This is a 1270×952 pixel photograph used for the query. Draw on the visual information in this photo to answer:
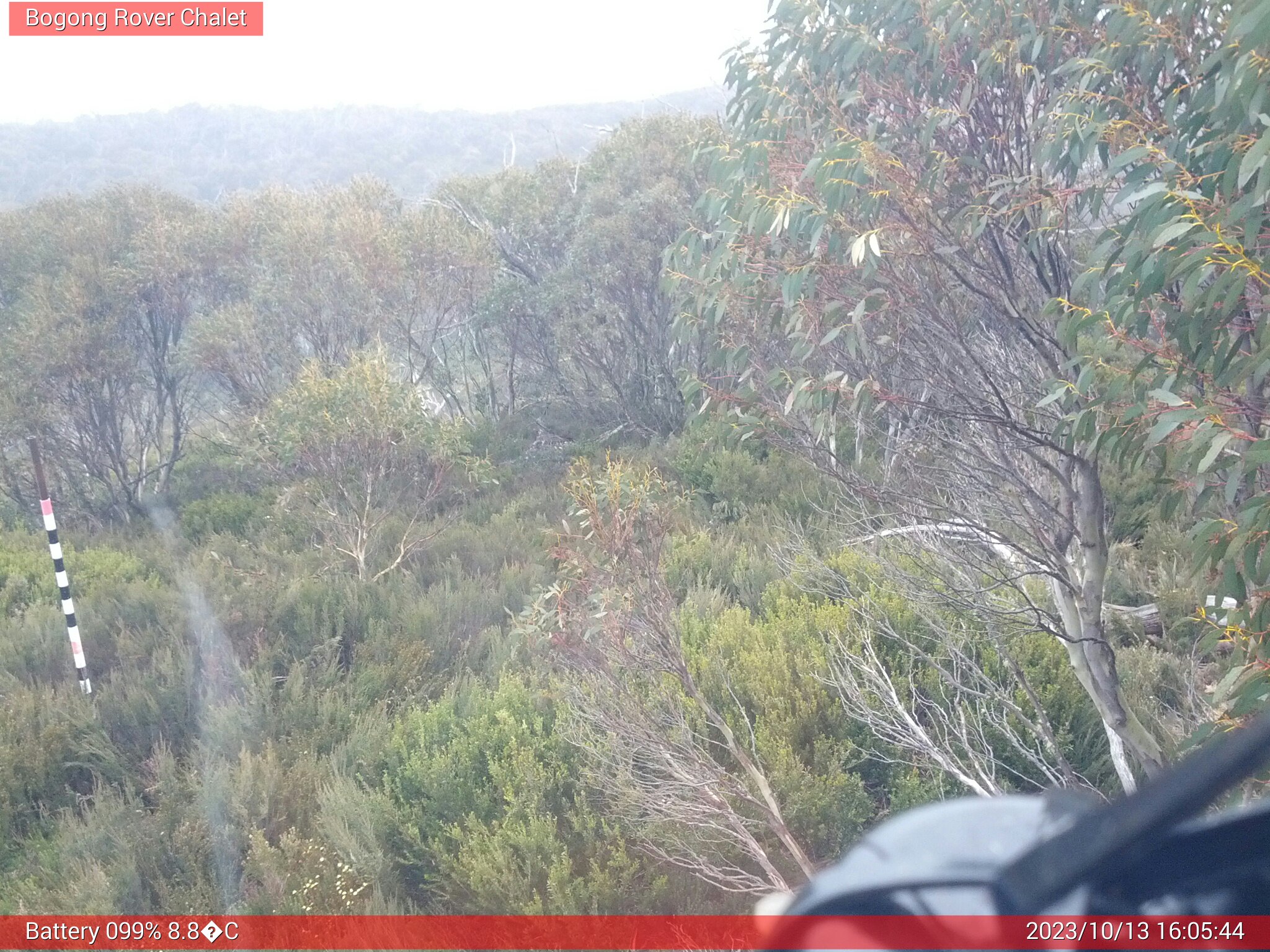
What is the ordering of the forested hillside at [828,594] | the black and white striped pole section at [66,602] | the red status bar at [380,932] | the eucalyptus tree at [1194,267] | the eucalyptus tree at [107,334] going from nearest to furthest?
1. the eucalyptus tree at [1194,267]
2. the forested hillside at [828,594]
3. the red status bar at [380,932]
4. the black and white striped pole section at [66,602]
5. the eucalyptus tree at [107,334]

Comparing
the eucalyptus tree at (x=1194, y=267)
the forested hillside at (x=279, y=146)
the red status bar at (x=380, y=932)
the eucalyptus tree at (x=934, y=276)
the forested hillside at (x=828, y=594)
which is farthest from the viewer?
the forested hillside at (x=279, y=146)

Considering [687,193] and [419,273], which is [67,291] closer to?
[419,273]

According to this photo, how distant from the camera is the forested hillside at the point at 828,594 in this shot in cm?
256

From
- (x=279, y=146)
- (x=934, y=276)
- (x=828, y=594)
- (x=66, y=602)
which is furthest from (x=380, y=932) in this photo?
(x=279, y=146)

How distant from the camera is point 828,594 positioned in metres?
4.79

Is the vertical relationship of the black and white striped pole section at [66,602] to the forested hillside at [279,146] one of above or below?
below

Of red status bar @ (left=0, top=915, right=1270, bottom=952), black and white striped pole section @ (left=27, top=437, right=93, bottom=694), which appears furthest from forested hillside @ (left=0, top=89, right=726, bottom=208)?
red status bar @ (left=0, top=915, right=1270, bottom=952)

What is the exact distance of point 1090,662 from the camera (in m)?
3.15

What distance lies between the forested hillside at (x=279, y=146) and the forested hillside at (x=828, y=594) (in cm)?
1661

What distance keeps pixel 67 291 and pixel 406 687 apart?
27.7 feet

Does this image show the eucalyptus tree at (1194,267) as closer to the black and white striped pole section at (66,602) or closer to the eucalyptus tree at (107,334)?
the black and white striped pole section at (66,602)

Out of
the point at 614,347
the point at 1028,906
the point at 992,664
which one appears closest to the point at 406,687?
the point at 992,664

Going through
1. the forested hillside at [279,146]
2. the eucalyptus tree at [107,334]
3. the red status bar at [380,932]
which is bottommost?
the red status bar at [380,932]

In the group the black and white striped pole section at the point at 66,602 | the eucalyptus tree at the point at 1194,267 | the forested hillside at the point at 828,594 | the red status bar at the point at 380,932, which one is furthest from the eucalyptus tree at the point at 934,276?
the black and white striped pole section at the point at 66,602
